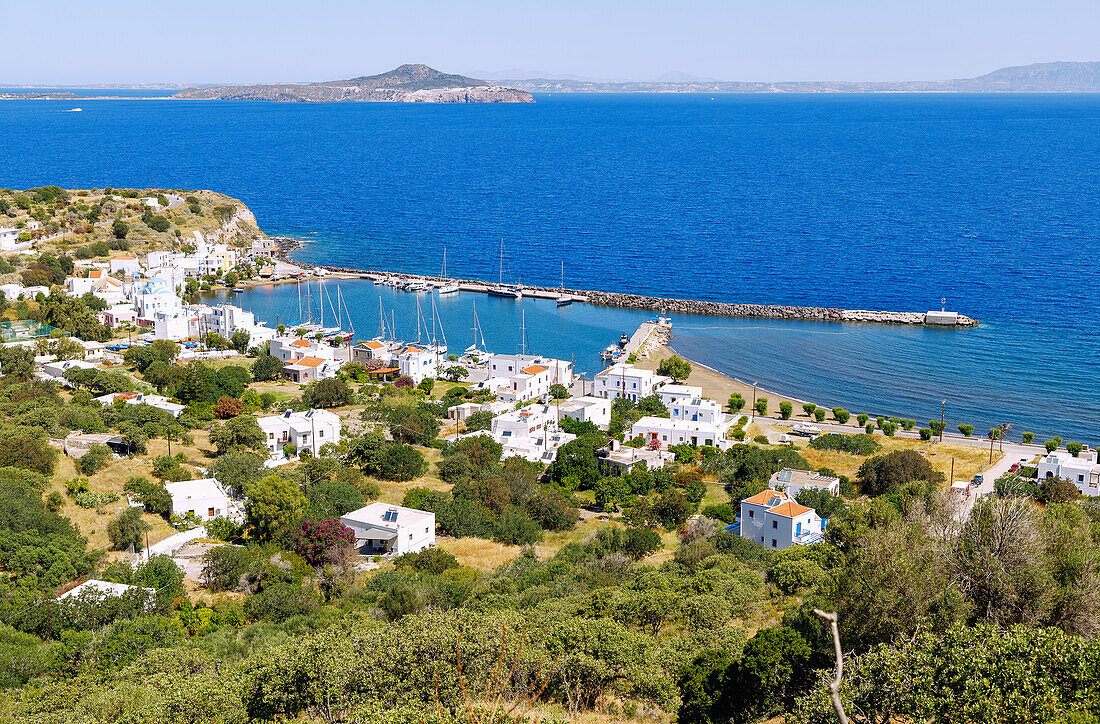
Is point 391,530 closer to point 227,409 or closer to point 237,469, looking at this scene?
point 237,469

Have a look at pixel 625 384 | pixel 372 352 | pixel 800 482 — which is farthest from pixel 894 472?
pixel 372 352

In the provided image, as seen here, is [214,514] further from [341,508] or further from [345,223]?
[345,223]

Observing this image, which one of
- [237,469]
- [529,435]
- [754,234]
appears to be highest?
[754,234]

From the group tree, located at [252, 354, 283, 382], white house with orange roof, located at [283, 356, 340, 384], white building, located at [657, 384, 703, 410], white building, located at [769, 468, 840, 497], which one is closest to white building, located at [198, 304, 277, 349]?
white house with orange roof, located at [283, 356, 340, 384]

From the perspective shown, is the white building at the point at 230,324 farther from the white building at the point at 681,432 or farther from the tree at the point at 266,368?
the white building at the point at 681,432

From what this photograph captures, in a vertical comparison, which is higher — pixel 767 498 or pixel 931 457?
pixel 767 498

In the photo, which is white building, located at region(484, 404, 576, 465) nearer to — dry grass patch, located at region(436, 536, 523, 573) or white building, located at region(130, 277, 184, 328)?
dry grass patch, located at region(436, 536, 523, 573)
